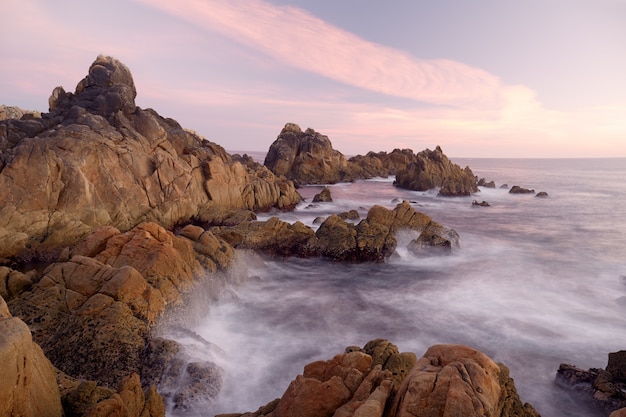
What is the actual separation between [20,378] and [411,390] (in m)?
6.01

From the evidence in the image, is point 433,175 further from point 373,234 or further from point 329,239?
point 329,239

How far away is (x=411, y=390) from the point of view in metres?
6.02

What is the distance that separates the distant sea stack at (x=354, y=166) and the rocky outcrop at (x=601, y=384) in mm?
54549

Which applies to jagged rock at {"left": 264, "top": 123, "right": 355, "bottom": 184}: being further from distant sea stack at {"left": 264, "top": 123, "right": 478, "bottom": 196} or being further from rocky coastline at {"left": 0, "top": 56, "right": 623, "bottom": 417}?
rocky coastline at {"left": 0, "top": 56, "right": 623, "bottom": 417}

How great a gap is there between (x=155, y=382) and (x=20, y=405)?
5280 mm

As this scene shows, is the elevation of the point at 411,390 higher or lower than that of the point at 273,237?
higher

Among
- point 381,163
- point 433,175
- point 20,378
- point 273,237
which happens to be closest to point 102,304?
point 20,378

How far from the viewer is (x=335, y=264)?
23.3 metres

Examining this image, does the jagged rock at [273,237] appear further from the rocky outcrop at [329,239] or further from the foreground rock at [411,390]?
the foreground rock at [411,390]

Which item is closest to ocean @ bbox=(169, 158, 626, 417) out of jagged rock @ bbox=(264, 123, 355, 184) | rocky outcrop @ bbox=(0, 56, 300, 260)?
rocky outcrop @ bbox=(0, 56, 300, 260)

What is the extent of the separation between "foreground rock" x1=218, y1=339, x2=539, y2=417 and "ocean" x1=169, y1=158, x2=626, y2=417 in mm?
4321

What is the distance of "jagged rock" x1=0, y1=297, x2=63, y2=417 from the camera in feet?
16.4

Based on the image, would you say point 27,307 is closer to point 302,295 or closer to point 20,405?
point 20,405

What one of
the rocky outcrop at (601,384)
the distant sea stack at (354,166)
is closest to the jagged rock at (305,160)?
the distant sea stack at (354,166)
